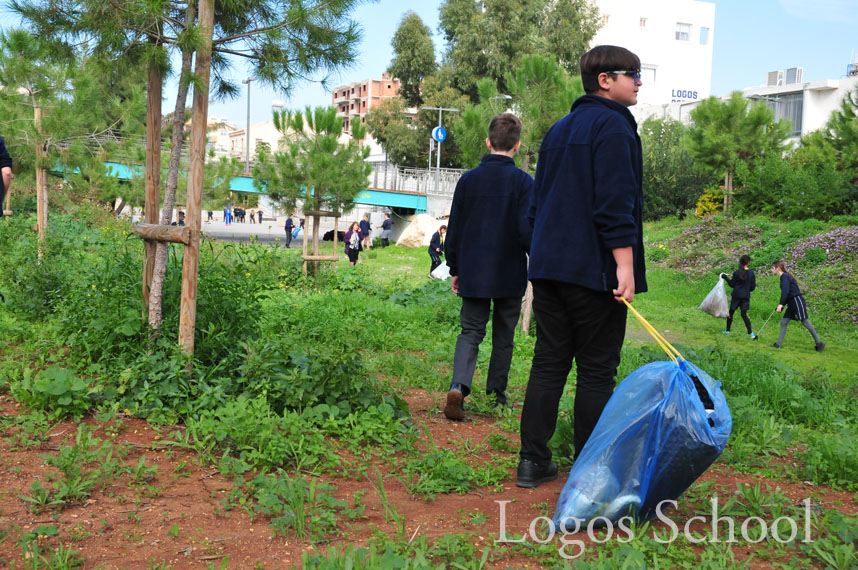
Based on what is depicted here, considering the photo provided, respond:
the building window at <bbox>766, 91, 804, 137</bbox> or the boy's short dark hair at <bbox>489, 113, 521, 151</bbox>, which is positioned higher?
the building window at <bbox>766, 91, 804, 137</bbox>

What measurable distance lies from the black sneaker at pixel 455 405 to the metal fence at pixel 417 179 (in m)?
33.2

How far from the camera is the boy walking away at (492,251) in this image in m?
4.68

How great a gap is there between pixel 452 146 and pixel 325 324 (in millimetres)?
36918

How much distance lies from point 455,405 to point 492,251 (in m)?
0.98

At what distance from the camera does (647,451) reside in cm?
284

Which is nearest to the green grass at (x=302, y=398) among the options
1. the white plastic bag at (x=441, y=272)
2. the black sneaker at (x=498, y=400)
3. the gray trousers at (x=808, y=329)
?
the black sneaker at (x=498, y=400)

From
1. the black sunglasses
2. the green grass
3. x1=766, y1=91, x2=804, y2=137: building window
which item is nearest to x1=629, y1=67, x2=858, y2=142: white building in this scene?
x1=766, y1=91, x2=804, y2=137: building window

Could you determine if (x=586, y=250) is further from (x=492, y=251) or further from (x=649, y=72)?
(x=649, y=72)

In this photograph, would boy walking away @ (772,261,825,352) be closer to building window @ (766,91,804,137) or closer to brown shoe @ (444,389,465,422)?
brown shoe @ (444,389,465,422)

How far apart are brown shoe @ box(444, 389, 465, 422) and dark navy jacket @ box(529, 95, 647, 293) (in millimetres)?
1440

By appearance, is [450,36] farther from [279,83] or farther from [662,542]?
[662,542]

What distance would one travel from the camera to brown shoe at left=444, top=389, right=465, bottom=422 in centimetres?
454

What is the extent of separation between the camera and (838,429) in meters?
4.73

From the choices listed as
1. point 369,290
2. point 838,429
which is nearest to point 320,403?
point 838,429
